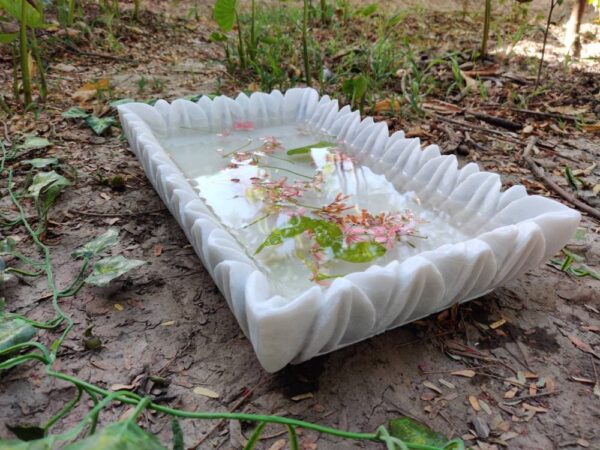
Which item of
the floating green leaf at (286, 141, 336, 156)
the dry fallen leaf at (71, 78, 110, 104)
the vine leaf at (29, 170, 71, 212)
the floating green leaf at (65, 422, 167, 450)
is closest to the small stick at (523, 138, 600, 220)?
the floating green leaf at (286, 141, 336, 156)

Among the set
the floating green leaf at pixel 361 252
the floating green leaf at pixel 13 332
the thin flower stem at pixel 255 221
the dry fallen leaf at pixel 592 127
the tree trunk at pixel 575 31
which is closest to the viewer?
the floating green leaf at pixel 13 332

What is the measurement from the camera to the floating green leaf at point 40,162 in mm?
1469

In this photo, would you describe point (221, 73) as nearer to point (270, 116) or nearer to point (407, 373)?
point (270, 116)

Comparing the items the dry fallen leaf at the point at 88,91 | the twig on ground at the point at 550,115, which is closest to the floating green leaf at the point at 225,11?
the dry fallen leaf at the point at 88,91

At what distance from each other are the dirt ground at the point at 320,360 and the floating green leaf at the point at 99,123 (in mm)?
544

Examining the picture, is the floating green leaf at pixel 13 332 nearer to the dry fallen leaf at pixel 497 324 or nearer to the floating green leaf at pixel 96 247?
the floating green leaf at pixel 96 247

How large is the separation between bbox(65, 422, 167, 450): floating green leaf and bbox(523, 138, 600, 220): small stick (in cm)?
131

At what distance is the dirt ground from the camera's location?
28.8 inches

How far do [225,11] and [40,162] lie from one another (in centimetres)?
113

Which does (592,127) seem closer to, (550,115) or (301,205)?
(550,115)

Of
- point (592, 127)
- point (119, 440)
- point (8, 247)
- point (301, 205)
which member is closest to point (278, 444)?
point (119, 440)

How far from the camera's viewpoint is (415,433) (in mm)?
680

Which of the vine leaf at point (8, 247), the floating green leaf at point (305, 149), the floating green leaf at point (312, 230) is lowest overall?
the vine leaf at point (8, 247)

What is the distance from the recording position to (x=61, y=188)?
1.36m
